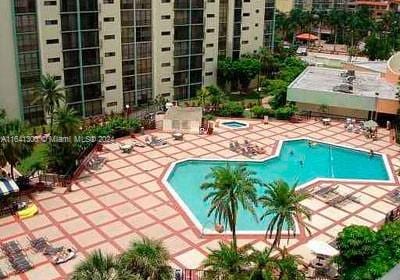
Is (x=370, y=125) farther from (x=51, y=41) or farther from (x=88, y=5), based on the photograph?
(x=51, y=41)

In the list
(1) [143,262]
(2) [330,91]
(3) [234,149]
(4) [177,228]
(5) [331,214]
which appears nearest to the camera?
(1) [143,262]

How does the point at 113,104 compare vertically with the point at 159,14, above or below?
below

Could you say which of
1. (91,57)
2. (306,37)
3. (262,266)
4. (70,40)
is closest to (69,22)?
(70,40)

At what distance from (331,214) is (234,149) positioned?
43.8 ft

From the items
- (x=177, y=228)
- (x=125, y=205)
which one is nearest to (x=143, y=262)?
(x=177, y=228)

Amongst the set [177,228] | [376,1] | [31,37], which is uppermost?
[376,1]

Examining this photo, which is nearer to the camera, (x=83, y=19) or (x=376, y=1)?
(x=83, y=19)

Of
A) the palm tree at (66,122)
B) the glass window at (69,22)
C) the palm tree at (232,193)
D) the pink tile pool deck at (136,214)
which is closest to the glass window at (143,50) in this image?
the glass window at (69,22)

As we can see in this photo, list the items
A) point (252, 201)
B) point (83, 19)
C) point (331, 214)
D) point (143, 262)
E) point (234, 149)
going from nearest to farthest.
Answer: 1. point (143, 262)
2. point (252, 201)
3. point (331, 214)
4. point (234, 149)
5. point (83, 19)

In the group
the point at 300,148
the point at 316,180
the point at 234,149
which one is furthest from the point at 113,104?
the point at 316,180

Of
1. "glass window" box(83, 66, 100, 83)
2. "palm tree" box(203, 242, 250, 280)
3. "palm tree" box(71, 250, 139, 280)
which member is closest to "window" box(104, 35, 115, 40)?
"glass window" box(83, 66, 100, 83)

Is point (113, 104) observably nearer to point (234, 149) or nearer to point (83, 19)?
point (83, 19)

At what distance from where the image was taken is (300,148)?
44.9 metres

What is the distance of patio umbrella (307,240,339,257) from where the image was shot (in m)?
24.9
